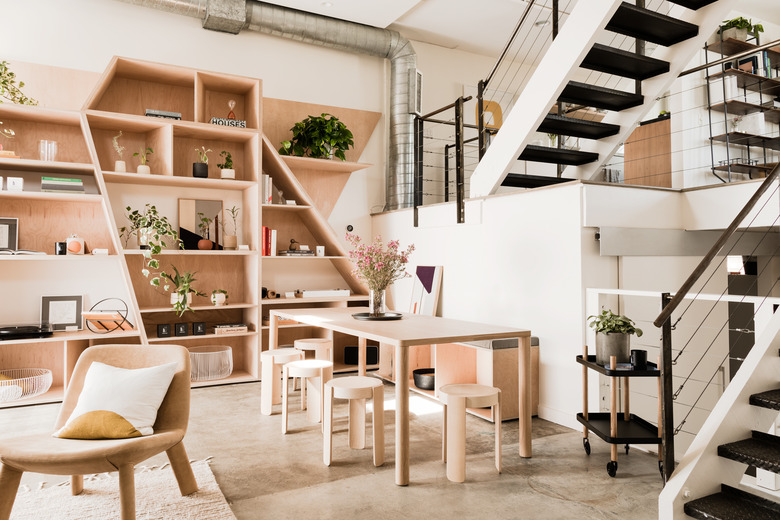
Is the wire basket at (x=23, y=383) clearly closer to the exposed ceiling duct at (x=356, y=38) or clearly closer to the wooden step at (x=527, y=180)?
the exposed ceiling duct at (x=356, y=38)

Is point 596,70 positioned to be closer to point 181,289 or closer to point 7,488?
point 181,289

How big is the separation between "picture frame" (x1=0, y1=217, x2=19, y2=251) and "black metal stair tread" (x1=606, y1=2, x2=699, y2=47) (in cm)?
482

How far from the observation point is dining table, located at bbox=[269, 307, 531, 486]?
2.78 metres

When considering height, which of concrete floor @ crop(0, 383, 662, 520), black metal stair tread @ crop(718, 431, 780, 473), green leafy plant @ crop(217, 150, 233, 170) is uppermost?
green leafy plant @ crop(217, 150, 233, 170)

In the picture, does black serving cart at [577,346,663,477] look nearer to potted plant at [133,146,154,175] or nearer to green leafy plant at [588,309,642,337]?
green leafy plant at [588,309,642,337]

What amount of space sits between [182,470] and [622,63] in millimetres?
3794

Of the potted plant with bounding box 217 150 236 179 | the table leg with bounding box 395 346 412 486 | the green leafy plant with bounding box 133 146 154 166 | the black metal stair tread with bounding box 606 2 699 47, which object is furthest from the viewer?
the potted plant with bounding box 217 150 236 179

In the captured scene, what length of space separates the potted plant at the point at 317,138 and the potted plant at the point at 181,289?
5.20ft

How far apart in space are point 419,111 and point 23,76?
3741 mm

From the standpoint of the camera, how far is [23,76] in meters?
4.61

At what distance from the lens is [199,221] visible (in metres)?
5.32

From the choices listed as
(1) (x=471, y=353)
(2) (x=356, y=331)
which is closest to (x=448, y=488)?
(2) (x=356, y=331)

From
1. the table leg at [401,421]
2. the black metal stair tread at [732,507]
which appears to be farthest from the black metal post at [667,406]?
the table leg at [401,421]

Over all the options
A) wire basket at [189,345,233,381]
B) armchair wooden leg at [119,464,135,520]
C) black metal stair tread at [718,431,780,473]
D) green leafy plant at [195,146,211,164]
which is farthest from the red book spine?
black metal stair tread at [718,431,780,473]
